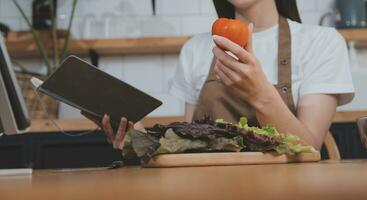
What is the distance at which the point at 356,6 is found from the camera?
2.36 meters

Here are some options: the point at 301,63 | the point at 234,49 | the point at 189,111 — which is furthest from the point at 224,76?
the point at 189,111

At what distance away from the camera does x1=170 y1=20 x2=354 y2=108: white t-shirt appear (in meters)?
1.39

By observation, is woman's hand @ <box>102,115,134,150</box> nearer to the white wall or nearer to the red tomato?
the red tomato

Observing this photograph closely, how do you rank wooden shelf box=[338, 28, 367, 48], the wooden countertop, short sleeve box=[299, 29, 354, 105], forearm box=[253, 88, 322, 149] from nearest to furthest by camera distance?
1. forearm box=[253, 88, 322, 149]
2. short sleeve box=[299, 29, 354, 105]
3. the wooden countertop
4. wooden shelf box=[338, 28, 367, 48]

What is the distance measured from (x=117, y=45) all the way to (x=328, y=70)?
1190 millimetres

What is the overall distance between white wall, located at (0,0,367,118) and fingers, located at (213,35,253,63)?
1.47 meters

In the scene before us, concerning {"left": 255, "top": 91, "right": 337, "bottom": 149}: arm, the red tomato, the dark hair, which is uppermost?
the red tomato

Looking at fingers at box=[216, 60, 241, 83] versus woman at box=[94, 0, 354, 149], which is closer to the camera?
fingers at box=[216, 60, 241, 83]

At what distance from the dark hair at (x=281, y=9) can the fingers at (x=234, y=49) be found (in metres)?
0.57

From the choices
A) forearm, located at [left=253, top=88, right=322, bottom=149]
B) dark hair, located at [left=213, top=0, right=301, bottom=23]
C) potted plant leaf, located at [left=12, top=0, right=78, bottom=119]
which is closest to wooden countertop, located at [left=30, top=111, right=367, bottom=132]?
potted plant leaf, located at [left=12, top=0, right=78, bottom=119]

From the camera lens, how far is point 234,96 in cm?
142

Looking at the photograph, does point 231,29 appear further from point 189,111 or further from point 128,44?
point 128,44

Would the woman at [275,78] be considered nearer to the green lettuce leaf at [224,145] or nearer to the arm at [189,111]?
the arm at [189,111]

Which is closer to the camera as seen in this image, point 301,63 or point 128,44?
point 301,63
